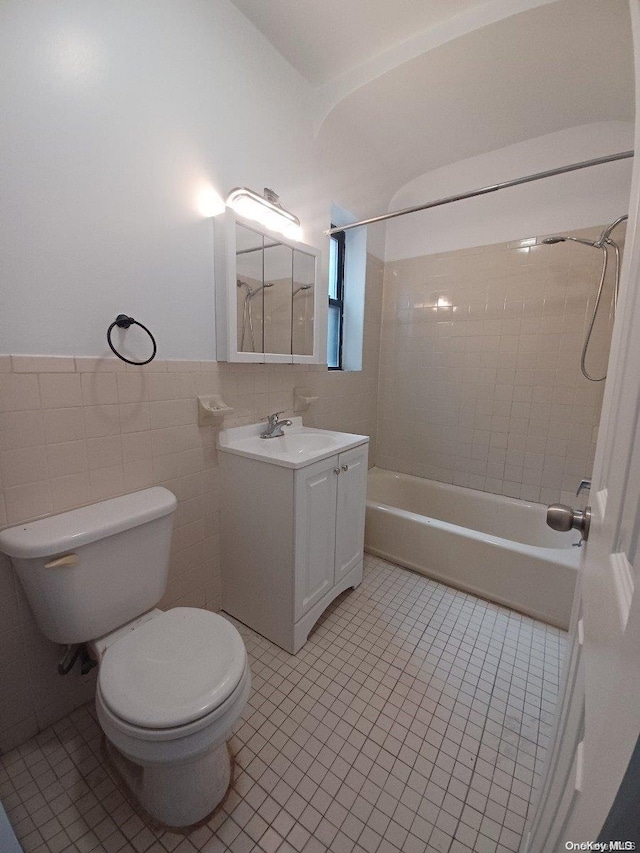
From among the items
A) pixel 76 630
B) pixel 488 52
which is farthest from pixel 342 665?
pixel 488 52

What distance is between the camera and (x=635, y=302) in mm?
471

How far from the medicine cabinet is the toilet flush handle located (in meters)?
0.88

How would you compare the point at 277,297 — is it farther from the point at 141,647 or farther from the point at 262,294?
the point at 141,647

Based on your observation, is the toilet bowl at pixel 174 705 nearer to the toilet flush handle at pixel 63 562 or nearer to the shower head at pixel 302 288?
the toilet flush handle at pixel 63 562

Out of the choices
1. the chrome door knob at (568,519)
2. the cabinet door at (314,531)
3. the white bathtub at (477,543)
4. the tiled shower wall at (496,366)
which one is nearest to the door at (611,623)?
the chrome door knob at (568,519)

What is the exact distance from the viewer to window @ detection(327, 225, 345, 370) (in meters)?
2.43

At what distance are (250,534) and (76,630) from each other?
640mm

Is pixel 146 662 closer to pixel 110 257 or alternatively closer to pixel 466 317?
pixel 110 257

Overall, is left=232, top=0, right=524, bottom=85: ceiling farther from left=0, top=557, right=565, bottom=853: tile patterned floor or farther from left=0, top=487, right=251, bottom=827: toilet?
left=0, top=557, right=565, bottom=853: tile patterned floor

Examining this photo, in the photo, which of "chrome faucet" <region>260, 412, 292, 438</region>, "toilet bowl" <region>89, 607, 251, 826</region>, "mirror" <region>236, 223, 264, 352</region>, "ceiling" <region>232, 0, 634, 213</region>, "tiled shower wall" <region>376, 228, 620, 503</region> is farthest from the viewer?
"tiled shower wall" <region>376, 228, 620, 503</region>

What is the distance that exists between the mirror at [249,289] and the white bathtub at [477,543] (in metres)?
1.26

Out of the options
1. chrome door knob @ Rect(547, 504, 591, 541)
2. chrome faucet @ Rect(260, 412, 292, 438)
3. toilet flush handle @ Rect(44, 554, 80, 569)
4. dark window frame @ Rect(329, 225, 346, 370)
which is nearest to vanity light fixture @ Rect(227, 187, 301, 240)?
dark window frame @ Rect(329, 225, 346, 370)

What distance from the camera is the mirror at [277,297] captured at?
1596 mm

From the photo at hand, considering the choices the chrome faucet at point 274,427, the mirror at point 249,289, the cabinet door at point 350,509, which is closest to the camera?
the mirror at point 249,289
